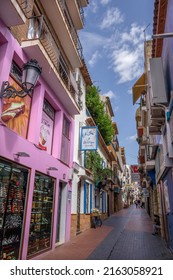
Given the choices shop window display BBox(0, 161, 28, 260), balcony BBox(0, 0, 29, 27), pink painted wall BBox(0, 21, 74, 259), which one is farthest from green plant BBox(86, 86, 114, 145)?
shop window display BBox(0, 161, 28, 260)

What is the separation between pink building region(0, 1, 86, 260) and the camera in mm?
6148

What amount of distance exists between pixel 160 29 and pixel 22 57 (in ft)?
16.5

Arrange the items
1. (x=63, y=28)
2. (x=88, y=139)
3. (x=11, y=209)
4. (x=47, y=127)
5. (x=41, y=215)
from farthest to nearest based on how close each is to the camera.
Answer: (x=88, y=139) < (x=63, y=28) < (x=47, y=127) < (x=41, y=215) < (x=11, y=209)

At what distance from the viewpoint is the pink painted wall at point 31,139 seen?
242 inches

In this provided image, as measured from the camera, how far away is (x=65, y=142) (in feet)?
38.1

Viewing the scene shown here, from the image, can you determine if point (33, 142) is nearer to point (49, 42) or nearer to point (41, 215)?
point (41, 215)

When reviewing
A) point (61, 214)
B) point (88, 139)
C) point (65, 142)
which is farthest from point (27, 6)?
point (61, 214)

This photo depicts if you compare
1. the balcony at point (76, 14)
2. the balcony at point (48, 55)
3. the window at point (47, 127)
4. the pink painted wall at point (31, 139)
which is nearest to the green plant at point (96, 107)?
the balcony at point (76, 14)

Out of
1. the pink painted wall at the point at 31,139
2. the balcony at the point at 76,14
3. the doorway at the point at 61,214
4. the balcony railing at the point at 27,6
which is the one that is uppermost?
the balcony at the point at 76,14

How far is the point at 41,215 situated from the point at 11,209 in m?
2.18

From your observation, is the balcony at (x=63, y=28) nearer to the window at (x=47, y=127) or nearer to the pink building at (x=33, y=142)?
the pink building at (x=33, y=142)
